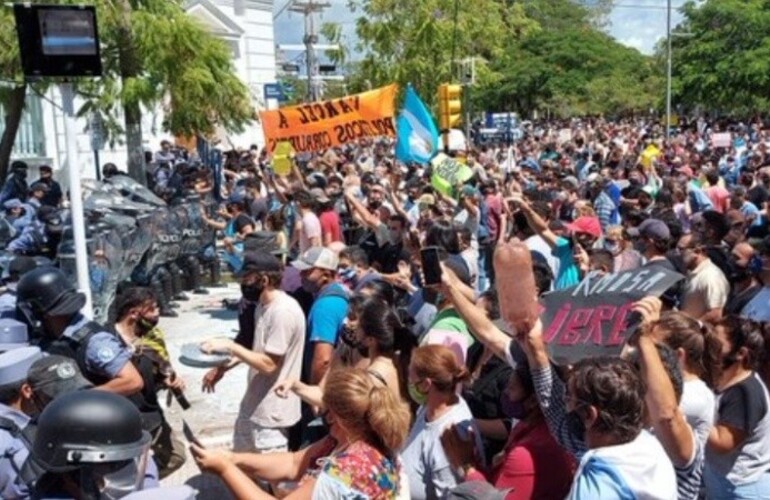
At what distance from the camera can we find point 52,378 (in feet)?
13.5

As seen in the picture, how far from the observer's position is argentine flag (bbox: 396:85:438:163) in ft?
43.8

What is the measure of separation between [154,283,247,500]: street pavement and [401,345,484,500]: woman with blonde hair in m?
0.82

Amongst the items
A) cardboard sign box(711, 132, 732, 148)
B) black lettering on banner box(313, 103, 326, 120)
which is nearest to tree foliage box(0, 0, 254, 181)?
black lettering on banner box(313, 103, 326, 120)

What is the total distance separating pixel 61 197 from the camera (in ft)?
51.0

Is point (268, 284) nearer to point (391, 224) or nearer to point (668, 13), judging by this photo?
point (391, 224)

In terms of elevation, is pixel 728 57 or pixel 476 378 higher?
pixel 728 57

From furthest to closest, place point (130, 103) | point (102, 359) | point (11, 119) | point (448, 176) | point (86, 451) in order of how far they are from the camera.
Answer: point (11, 119) < point (130, 103) < point (448, 176) < point (102, 359) < point (86, 451)

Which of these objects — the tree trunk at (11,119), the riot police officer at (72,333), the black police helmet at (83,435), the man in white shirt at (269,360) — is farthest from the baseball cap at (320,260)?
the tree trunk at (11,119)

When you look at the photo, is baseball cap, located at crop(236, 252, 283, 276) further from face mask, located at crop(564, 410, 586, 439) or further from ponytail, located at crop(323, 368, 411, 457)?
face mask, located at crop(564, 410, 586, 439)

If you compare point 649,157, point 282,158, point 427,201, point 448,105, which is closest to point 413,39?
point 448,105

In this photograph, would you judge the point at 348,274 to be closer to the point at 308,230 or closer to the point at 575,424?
the point at 308,230

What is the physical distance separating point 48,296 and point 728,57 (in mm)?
44074

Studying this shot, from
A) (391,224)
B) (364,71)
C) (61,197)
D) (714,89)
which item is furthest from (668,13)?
(391,224)

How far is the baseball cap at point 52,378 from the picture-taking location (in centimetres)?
408
